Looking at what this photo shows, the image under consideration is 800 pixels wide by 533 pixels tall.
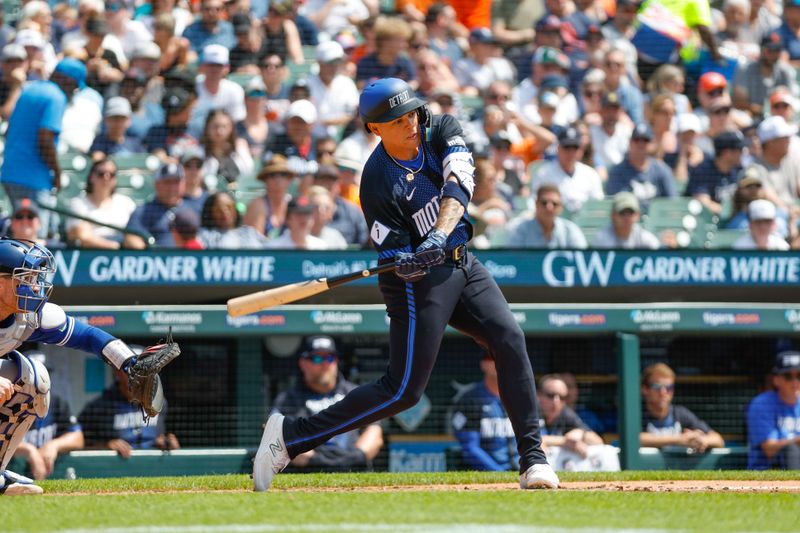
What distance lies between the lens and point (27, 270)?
16.1ft

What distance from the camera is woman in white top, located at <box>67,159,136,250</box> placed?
28.5 ft

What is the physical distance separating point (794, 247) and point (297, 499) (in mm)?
5970

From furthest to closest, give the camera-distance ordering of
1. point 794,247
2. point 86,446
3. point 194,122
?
1. point 194,122
2. point 794,247
3. point 86,446

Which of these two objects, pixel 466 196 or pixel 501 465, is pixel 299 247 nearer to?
pixel 501 465

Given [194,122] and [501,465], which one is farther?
[194,122]

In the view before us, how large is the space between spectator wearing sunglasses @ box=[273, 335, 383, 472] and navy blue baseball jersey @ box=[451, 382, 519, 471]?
0.57 m

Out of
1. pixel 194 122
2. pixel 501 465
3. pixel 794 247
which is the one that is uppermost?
pixel 194 122

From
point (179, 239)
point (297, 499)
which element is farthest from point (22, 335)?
point (179, 239)

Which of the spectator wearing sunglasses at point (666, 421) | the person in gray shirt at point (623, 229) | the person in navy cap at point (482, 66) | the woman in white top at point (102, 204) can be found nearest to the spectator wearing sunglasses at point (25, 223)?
the woman in white top at point (102, 204)

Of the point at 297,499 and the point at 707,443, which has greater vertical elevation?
the point at 297,499

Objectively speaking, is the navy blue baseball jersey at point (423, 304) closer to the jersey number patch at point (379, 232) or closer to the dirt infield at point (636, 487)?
the jersey number patch at point (379, 232)

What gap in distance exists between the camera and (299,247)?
8.66m

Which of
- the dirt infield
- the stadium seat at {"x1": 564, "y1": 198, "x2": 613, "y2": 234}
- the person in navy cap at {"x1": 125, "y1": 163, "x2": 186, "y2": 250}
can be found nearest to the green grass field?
the dirt infield

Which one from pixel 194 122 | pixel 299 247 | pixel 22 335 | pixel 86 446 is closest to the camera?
pixel 22 335
